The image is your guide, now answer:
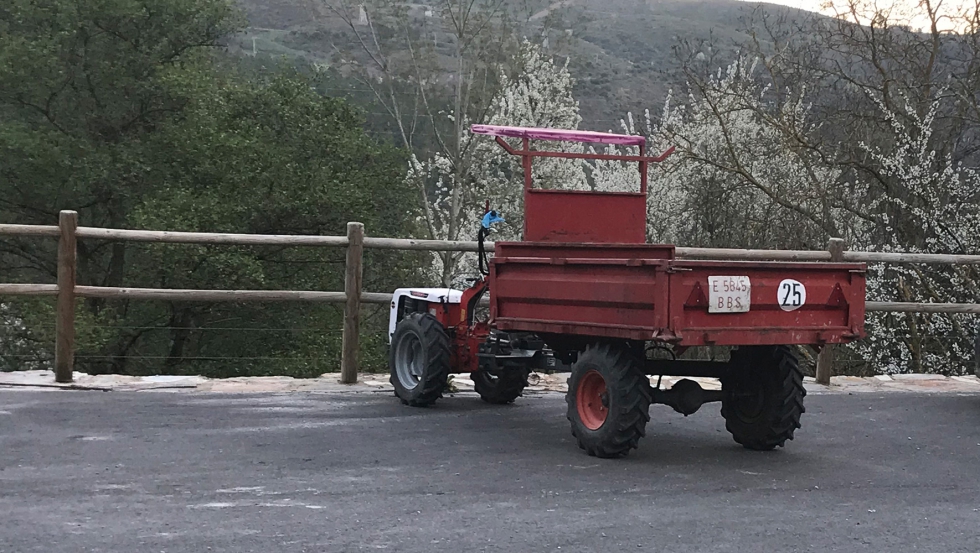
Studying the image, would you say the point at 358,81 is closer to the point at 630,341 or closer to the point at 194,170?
the point at 194,170

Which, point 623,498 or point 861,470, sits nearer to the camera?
point 623,498

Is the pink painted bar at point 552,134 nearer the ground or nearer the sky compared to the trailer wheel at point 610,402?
nearer the sky

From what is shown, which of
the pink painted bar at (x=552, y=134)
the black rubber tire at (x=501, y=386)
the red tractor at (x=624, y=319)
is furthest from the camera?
the black rubber tire at (x=501, y=386)

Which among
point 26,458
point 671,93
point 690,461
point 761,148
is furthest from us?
point 671,93

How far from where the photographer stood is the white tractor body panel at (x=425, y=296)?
8977 mm

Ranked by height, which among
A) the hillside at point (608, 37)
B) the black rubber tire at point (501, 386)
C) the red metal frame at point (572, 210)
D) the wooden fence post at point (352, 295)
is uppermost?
the hillside at point (608, 37)

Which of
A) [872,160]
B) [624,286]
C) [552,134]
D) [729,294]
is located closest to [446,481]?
[624,286]

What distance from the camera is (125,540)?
473 cm

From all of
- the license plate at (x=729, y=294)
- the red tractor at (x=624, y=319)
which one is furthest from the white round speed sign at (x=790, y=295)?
the license plate at (x=729, y=294)

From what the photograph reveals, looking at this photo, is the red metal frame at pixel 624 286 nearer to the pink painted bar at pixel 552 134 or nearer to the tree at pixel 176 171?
the pink painted bar at pixel 552 134

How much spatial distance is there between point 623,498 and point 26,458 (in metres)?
3.43

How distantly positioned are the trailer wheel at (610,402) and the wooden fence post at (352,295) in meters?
3.64

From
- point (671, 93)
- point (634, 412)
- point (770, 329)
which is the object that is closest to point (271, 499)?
point (634, 412)

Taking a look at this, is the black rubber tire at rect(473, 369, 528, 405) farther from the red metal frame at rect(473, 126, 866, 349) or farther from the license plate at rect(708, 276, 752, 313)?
the license plate at rect(708, 276, 752, 313)
